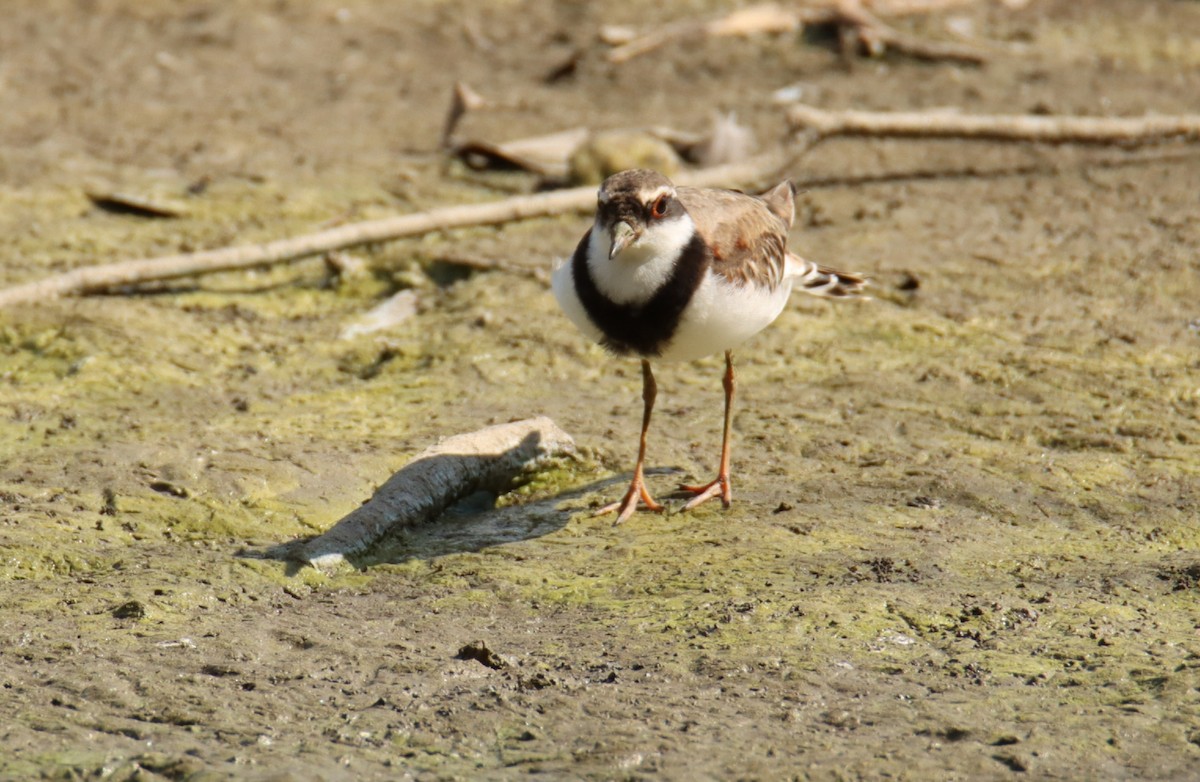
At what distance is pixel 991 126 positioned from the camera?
891 cm

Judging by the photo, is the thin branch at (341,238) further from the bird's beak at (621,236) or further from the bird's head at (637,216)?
the bird's beak at (621,236)

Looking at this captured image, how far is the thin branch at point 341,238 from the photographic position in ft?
22.5

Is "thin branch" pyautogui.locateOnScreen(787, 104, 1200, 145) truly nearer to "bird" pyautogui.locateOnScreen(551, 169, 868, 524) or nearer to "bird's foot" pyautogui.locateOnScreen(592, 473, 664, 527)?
"bird" pyautogui.locateOnScreen(551, 169, 868, 524)

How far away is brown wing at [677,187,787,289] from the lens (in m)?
5.11

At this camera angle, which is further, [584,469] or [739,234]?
[584,469]

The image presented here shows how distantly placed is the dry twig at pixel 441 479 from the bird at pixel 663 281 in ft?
1.29

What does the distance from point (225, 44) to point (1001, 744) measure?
369 inches

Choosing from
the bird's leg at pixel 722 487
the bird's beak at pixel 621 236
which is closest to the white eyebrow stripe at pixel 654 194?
the bird's beak at pixel 621 236

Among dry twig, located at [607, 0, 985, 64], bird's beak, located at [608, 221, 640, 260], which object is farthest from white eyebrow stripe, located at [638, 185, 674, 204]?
dry twig, located at [607, 0, 985, 64]

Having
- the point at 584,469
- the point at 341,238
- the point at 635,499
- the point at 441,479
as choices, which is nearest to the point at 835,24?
the point at 341,238

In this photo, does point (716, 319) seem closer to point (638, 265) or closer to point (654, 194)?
point (638, 265)

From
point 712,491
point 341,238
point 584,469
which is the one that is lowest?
point 584,469

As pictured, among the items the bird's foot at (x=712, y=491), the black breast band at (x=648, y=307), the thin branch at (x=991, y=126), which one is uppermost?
the thin branch at (x=991, y=126)

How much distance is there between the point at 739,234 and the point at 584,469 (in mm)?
1108
